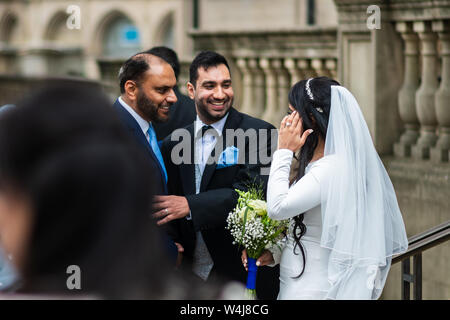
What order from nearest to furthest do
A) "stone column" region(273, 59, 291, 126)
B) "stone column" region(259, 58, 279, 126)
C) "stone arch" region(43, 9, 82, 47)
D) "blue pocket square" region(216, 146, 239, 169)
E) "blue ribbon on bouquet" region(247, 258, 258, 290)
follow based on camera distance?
"blue ribbon on bouquet" region(247, 258, 258, 290), "blue pocket square" region(216, 146, 239, 169), "stone column" region(273, 59, 291, 126), "stone column" region(259, 58, 279, 126), "stone arch" region(43, 9, 82, 47)

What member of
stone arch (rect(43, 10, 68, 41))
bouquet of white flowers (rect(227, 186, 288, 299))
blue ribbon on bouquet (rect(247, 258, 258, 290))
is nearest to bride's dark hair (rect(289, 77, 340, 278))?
bouquet of white flowers (rect(227, 186, 288, 299))

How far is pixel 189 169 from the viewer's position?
4.48 metres

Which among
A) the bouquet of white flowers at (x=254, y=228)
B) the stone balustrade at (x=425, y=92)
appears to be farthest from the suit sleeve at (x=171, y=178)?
the stone balustrade at (x=425, y=92)

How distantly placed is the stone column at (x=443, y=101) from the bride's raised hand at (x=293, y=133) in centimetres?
206

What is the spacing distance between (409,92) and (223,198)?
84.7 inches

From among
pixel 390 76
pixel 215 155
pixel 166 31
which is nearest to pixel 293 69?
pixel 390 76

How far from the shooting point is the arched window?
24359mm

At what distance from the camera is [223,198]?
4.30 meters

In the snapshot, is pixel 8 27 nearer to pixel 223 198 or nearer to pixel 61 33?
pixel 61 33

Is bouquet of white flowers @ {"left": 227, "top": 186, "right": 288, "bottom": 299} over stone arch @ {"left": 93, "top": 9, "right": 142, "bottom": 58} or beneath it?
beneath

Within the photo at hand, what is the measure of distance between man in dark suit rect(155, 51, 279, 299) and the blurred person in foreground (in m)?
2.76

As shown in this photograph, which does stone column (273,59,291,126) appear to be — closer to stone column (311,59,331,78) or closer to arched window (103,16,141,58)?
stone column (311,59,331,78)

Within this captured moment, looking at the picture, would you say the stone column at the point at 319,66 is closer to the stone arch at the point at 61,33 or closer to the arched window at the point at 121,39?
the arched window at the point at 121,39
